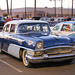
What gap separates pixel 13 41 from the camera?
7.34 meters

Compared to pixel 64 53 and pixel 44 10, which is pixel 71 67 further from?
pixel 44 10

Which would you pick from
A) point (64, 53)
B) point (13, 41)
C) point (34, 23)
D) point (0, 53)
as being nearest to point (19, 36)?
point (13, 41)

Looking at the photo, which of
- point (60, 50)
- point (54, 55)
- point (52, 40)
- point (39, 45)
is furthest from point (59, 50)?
point (39, 45)

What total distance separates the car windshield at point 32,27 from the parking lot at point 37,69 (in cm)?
121

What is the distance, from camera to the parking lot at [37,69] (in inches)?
241

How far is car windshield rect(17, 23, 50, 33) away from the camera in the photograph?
784 cm

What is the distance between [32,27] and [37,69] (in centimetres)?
207

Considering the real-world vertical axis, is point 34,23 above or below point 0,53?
above

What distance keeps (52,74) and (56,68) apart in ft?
2.40

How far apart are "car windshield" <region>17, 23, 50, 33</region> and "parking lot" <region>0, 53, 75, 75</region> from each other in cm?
121

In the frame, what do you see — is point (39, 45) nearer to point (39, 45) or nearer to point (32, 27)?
point (39, 45)

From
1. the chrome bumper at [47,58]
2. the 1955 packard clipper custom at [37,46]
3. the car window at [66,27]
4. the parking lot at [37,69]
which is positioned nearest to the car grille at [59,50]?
the 1955 packard clipper custom at [37,46]

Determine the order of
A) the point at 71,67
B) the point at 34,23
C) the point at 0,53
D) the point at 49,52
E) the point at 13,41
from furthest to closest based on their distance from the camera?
1. the point at 0,53
2. the point at 34,23
3. the point at 13,41
4. the point at 71,67
5. the point at 49,52

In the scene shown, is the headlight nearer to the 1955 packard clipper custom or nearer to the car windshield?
the 1955 packard clipper custom
